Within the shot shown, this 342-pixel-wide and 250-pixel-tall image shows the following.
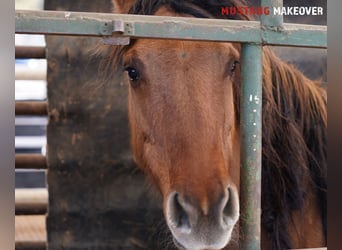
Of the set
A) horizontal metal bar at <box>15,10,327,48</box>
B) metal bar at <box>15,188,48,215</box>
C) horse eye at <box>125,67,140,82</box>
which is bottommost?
metal bar at <box>15,188,48,215</box>

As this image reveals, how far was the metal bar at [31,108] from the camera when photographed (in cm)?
355

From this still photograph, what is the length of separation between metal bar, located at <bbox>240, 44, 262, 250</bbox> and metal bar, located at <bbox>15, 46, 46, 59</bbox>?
6.56 ft

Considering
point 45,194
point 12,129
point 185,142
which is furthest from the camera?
point 45,194

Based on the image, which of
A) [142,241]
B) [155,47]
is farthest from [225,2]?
[142,241]

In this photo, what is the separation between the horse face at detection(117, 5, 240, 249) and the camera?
193cm

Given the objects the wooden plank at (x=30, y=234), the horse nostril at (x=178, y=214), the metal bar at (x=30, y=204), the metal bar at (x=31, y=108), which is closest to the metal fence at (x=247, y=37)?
the horse nostril at (x=178, y=214)

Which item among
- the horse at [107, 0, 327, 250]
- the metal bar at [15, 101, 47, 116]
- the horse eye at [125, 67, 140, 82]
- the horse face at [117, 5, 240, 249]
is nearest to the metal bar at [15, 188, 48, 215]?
the metal bar at [15, 101, 47, 116]

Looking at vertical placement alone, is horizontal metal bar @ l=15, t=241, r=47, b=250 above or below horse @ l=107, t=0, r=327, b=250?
below

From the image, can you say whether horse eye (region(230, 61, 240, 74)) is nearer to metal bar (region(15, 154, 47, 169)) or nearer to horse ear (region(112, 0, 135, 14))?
horse ear (region(112, 0, 135, 14))

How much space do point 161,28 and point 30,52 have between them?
1988mm

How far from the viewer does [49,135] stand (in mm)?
3432

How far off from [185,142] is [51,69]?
163cm

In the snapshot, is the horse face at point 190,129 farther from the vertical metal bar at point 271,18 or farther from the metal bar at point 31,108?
the metal bar at point 31,108

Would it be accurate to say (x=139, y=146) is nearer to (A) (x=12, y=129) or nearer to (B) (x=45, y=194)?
(A) (x=12, y=129)
